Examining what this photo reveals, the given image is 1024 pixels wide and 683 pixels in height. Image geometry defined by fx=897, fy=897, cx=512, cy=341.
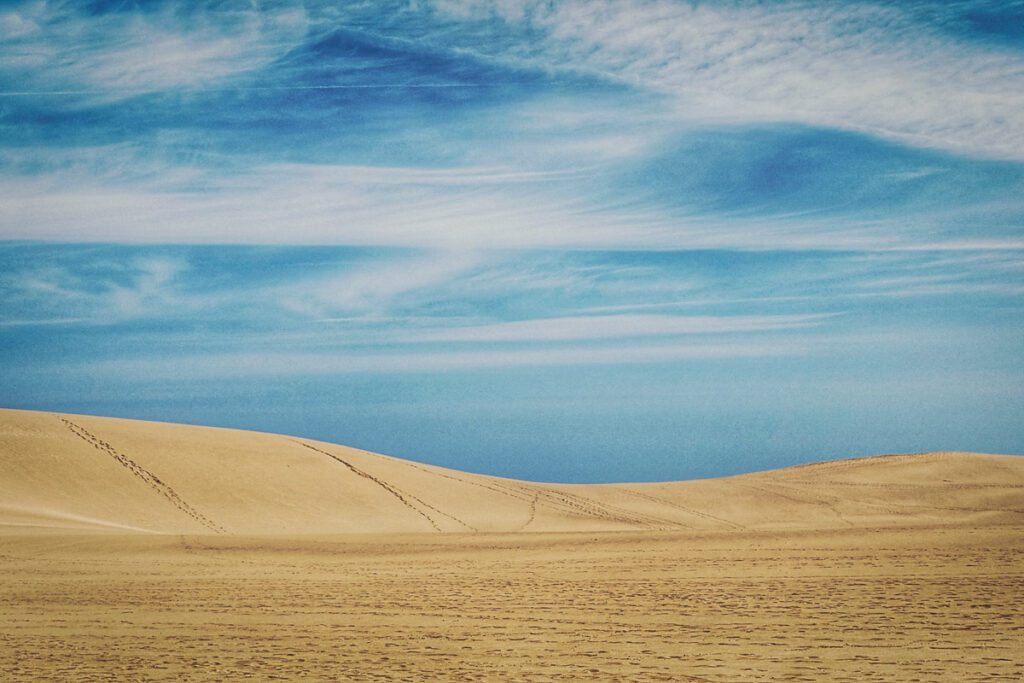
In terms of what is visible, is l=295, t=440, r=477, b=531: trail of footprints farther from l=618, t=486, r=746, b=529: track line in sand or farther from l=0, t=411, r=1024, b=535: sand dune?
l=618, t=486, r=746, b=529: track line in sand

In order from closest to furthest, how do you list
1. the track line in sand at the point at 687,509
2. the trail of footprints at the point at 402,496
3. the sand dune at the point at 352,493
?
1. the sand dune at the point at 352,493
2. the trail of footprints at the point at 402,496
3. the track line in sand at the point at 687,509

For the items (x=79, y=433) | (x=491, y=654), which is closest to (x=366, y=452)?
(x=79, y=433)

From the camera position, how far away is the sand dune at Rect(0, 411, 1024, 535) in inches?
1039

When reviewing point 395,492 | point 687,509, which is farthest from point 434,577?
A: point 687,509

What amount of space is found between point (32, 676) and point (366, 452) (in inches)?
1136

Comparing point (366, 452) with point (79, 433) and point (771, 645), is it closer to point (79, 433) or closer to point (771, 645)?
point (79, 433)

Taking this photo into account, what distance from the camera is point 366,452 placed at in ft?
126

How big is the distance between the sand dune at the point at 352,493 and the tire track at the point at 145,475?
0.12 ft

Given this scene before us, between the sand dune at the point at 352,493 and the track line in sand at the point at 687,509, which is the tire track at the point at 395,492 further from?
the track line in sand at the point at 687,509

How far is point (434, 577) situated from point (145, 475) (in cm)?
1570

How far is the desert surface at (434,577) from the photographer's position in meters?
10.1

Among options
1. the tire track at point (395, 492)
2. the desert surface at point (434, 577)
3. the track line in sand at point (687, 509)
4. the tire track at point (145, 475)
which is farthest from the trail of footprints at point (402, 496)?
the track line in sand at point (687, 509)

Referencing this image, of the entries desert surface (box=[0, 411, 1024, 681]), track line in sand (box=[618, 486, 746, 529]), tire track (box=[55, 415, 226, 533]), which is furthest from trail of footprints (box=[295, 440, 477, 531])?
track line in sand (box=[618, 486, 746, 529])

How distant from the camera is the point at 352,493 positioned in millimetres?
30281
